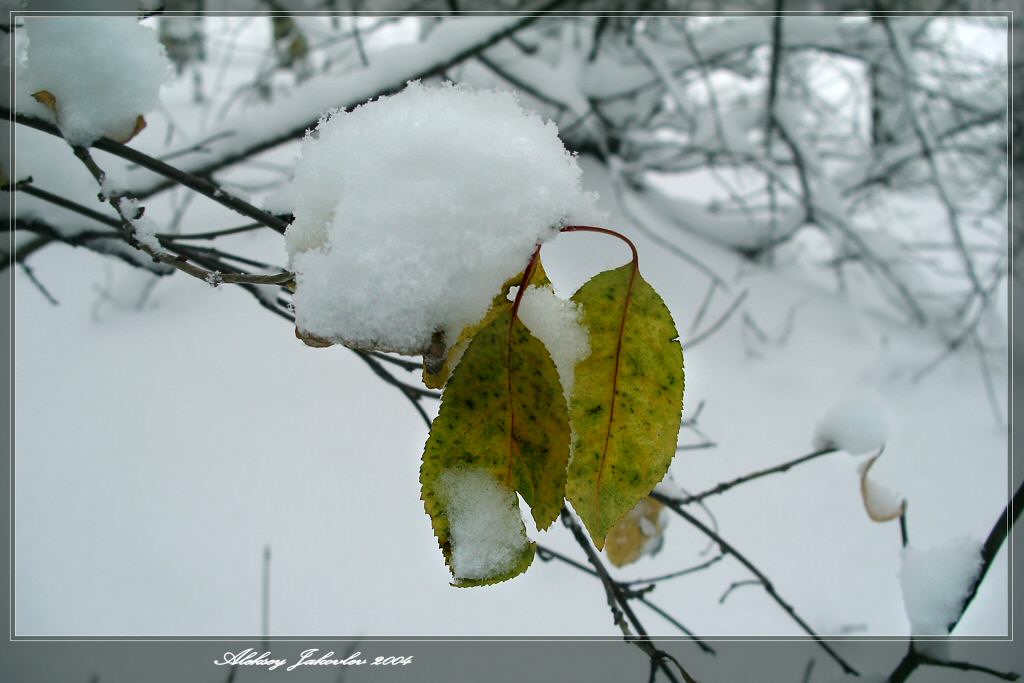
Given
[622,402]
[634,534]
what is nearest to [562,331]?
[622,402]

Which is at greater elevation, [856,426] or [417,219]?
[417,219]

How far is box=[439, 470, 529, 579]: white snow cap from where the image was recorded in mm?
218

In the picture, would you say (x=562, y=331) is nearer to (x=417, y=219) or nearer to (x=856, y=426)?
(x=417, y=219)

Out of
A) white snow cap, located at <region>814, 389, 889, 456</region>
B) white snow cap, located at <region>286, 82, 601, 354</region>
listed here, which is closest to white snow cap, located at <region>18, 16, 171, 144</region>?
white snow cap, located at <region>286, 82, 601, 354</region>

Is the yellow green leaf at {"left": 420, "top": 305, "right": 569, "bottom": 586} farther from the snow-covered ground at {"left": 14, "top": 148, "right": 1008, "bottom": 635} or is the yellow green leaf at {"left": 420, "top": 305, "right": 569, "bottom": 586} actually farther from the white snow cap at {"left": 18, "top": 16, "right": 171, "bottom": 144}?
the snow-covered ground at {"left": 14, "top": 148, "right": 1008, "bottom": 635}

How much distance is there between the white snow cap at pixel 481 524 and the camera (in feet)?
0.71

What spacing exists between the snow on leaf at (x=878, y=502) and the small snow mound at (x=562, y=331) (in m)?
0.37

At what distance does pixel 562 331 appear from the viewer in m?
0.24

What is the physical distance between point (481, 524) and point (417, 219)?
4.5 inches

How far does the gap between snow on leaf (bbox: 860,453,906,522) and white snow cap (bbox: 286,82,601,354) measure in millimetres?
394

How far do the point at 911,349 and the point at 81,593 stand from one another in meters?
1.54

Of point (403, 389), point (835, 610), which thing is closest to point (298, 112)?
point (403, 389)
